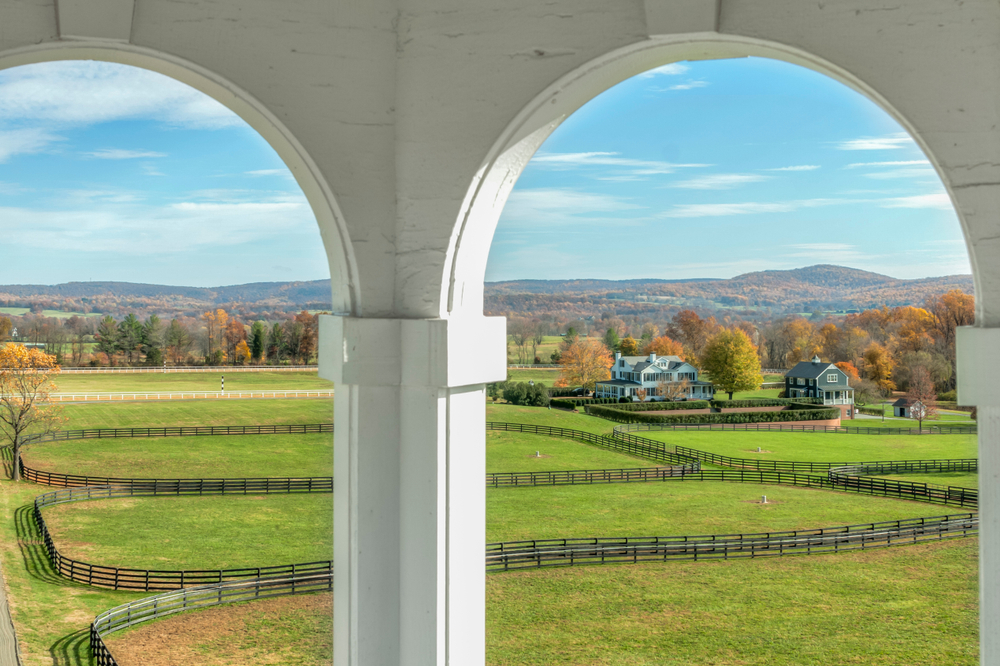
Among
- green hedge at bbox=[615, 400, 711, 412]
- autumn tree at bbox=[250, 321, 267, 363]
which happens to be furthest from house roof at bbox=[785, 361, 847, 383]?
autumn tree at bbox=[250, 321, 267, 363]

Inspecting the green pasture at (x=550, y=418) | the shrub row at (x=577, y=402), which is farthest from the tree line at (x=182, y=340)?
the shrub row at (x=577, y=402)

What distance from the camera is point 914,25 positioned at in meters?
1.55

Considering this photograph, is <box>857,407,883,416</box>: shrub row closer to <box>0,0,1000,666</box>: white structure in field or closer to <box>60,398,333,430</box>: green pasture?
<box>60,398,333,430</box>: green pasture

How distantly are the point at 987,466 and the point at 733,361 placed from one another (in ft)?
81.3

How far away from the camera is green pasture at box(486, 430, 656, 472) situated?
21.7 metres

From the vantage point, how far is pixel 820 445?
23344mm

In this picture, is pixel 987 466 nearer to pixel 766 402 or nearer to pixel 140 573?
pixel 140 573

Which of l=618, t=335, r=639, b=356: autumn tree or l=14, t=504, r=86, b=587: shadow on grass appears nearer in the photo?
l=14, t=504, r=86, b=587: shadow on grass

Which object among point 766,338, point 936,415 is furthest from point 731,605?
point 936,415

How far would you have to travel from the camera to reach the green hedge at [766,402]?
2497 cm

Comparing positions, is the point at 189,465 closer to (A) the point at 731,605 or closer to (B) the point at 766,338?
(A) the point at 731,605

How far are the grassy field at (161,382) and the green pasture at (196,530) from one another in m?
8.95

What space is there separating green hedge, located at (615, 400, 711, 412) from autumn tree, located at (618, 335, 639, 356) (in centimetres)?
204

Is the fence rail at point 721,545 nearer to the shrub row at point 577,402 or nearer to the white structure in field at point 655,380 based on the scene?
the white structure in field at point 655,380
